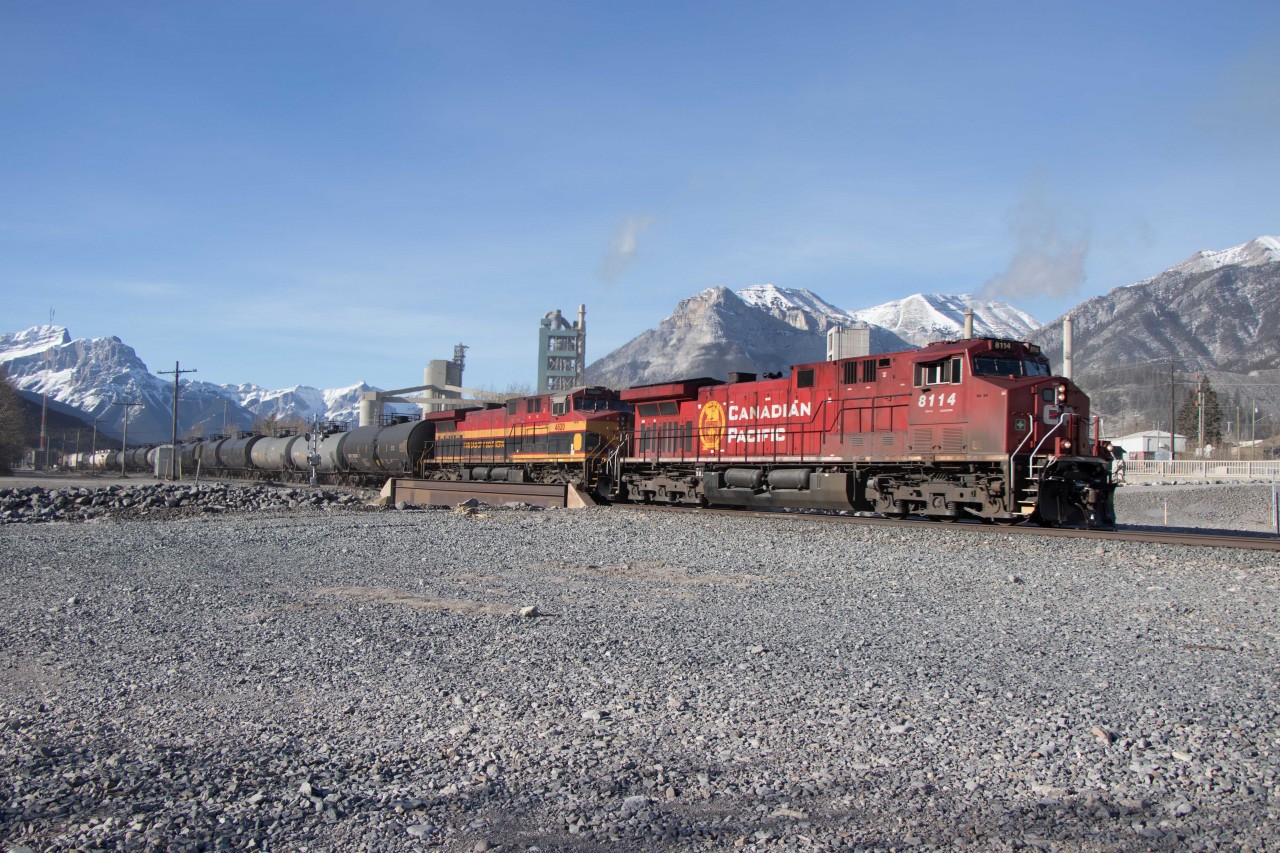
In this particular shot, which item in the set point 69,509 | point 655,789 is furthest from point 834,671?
point 69,509

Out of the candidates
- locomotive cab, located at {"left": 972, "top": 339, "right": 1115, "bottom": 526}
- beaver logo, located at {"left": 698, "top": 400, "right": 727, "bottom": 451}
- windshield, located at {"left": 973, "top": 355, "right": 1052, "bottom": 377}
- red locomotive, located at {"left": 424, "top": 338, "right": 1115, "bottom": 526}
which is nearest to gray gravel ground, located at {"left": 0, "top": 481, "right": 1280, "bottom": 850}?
locomotive cab, located at {"left": 972, "top": 339, "right": 1115, "bottom": 526}

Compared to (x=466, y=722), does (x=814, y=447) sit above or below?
above

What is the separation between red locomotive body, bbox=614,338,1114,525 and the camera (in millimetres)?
15219

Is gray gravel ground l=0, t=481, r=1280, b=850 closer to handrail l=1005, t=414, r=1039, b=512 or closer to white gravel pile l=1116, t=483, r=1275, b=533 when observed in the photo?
handrail l=1005, t=414, r=1039, b=512

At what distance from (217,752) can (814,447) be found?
624 inches

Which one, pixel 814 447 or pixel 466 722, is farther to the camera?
pixel 814 447

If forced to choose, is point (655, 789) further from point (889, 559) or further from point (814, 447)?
point (814, 447)

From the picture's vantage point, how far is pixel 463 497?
28.2 meters

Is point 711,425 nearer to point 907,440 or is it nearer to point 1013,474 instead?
point 907,440

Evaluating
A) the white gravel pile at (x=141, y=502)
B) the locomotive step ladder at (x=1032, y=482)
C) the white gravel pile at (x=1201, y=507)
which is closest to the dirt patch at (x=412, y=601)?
the locomotive step ladder at (x=1032, y=482)

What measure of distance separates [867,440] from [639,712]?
13.6 meters

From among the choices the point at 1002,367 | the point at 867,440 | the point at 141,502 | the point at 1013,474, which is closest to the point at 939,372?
the point at 1002,367

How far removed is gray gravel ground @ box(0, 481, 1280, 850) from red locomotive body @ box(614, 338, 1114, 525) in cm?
454

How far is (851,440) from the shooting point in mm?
18312
